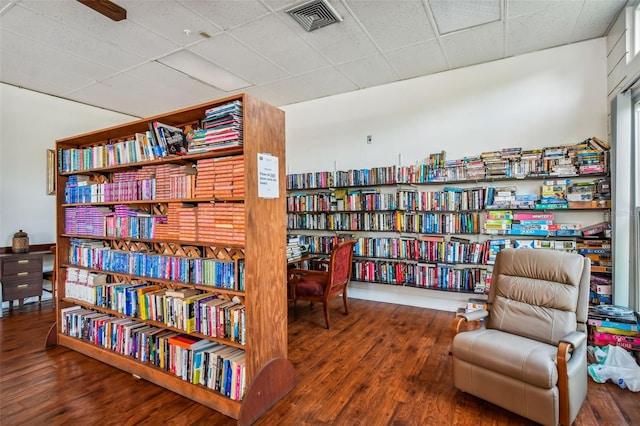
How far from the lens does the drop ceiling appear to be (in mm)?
2821

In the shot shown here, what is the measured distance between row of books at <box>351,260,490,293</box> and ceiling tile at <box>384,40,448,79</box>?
102 inches

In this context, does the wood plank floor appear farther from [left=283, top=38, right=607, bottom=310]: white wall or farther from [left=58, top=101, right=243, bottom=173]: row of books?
[left=58, top=101, right=243, bottom=173]: row of books

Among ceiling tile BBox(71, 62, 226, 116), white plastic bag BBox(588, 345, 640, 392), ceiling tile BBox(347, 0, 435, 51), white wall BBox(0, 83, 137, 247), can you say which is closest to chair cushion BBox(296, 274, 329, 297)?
white plastic bag BBox(588, 345, 640, 392)

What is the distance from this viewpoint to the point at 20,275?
4.24 meters

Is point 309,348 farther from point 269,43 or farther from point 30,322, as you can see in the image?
point 30,322

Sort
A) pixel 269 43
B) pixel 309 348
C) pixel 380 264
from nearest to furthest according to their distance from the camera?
pixel 309 348, pixel 269 43, pixel 380 264

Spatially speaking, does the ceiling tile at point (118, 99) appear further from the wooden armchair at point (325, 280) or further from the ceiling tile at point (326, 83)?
the wooden armchair at point (325, 280)

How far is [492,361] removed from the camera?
2012mm

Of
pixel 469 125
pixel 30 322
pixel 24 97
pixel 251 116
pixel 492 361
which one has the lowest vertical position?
pixel 30 322

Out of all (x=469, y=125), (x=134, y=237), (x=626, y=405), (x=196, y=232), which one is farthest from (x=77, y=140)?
(x=626, y=405)

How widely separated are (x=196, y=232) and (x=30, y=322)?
3.29m

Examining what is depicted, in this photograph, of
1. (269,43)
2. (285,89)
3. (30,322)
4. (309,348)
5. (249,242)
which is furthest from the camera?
(285,89)

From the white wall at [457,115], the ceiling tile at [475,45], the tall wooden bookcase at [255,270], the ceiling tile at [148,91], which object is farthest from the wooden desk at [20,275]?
the ceiling tile at [475,45]

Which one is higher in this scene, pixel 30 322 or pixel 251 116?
pixel 251 116
